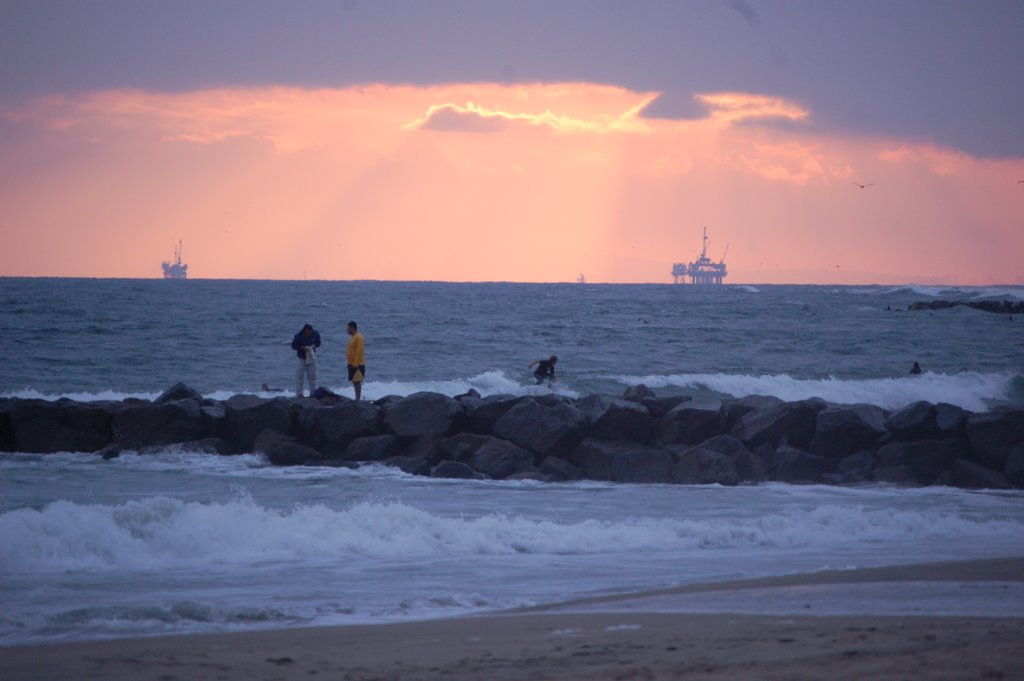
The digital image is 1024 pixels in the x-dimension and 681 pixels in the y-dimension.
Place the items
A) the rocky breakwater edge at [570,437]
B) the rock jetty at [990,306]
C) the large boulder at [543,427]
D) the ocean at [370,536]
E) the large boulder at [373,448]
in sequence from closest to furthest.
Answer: the ocean at [370,536]
the rocky breakwater edge at [570,437]
the large boulder at [543,427]
the large boulder at [373,448]
the rock jetty at [990,306]

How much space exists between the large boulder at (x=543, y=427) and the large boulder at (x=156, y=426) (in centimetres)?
494

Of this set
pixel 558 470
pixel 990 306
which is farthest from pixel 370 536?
pixel 990 306

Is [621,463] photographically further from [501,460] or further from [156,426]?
[156,426]

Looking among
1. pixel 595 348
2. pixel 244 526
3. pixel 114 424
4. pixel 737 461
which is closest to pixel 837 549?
pixel 737 461

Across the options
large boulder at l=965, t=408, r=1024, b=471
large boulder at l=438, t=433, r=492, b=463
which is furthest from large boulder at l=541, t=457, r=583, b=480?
large boulder at l=965, t=408, r=1024, b=471

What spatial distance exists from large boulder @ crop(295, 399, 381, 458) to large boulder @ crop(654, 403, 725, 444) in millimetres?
4665

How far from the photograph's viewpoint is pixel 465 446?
54.3ft

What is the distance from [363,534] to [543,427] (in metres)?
6.14

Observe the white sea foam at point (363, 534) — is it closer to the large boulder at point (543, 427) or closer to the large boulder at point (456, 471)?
the large boulder at point (456, 471)

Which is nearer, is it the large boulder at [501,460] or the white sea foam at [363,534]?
the white sea foam at [363,534]

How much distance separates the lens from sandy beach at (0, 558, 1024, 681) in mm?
5652

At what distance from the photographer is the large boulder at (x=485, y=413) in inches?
691

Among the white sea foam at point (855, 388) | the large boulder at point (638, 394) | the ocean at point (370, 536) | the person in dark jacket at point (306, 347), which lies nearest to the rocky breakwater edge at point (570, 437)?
the ocean at point (370, 536)

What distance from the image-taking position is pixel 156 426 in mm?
17297
